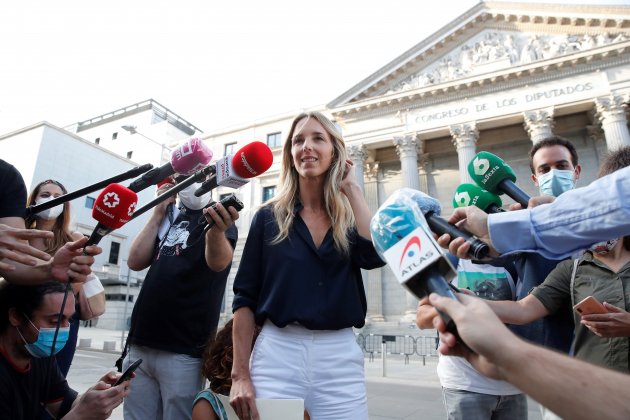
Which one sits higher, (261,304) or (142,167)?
(142,167)

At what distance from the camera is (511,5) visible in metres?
21.6

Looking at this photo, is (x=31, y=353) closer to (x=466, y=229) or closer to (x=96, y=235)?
(x=96, y=235)

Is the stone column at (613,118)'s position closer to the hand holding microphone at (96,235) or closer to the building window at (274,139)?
the building window at (274,139)

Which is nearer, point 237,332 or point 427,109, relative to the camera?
point 237,332

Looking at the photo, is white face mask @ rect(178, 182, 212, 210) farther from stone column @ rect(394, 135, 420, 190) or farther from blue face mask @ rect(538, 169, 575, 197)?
stone column @ rect(394, 135, 420, 190)

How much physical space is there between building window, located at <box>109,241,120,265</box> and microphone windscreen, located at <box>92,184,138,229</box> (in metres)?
40.3

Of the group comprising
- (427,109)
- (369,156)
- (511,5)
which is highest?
(511,5)

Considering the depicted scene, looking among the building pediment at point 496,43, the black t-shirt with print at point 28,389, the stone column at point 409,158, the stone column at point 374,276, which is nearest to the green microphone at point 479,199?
the black t-shirt with print at point 28,389

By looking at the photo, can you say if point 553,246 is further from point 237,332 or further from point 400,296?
point 400,296

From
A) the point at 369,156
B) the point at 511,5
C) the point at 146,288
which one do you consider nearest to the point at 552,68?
the point at 511,5

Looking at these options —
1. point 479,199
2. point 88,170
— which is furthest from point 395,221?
point 88,170

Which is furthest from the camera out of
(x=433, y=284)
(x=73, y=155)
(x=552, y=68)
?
(x=73, y=155)

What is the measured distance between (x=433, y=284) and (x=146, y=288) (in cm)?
232

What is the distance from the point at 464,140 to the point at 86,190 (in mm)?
21020
